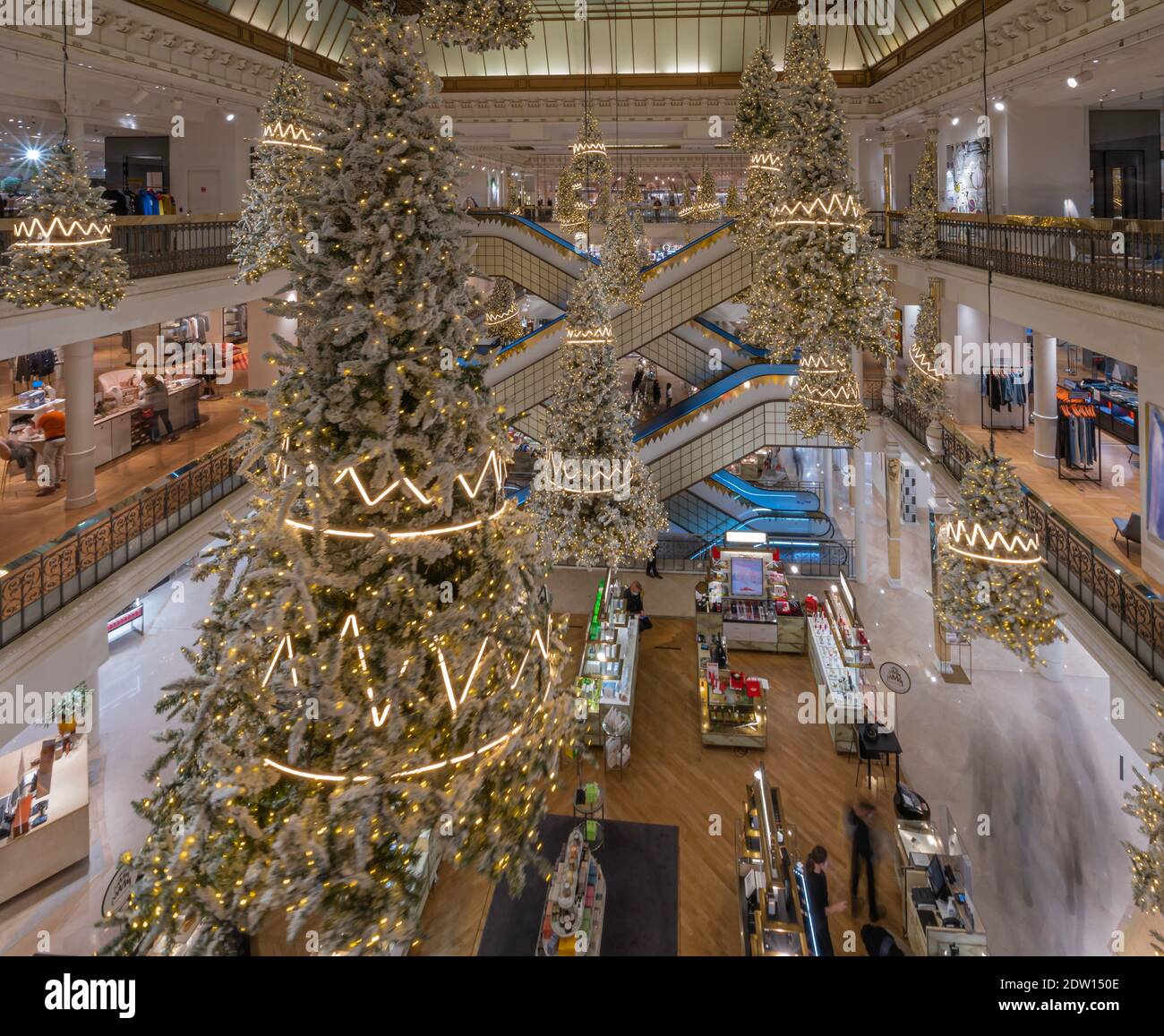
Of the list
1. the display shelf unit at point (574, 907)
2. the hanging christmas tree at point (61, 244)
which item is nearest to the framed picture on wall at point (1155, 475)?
the display shelf unit at point (574, 907)

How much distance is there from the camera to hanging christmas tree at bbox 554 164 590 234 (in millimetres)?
12672

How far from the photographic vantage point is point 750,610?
11586mm

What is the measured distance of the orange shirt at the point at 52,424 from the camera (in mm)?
10477

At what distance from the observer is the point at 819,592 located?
13.6 m

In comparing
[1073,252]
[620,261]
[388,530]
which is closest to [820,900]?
[388,530]

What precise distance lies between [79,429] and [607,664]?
7.65 meters

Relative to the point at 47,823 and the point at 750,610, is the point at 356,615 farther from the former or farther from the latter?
the point at 750,610

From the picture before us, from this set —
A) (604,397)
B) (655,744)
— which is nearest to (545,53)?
(604,397)

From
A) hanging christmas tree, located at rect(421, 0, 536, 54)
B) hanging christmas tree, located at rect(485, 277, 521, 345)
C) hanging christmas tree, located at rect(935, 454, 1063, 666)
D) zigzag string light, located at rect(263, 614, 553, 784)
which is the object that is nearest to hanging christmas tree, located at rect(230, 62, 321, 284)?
hanging christmas tree, located at rect(421, 0, 536, 54)

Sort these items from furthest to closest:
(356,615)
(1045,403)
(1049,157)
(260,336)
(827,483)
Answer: (827,483) → (260,336) → (1049,157) → (1045,403) → (356,615)

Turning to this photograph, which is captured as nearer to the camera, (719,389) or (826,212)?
(826,212)

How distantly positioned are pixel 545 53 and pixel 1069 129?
443 inches

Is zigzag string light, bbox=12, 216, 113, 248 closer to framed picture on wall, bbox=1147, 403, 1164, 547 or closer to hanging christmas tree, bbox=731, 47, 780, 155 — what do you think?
hanging christmas tree, bbox=731, 47, 780, 155

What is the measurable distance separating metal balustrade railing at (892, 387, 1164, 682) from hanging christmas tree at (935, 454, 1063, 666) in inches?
12.3
